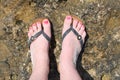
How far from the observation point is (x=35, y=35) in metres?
3.37

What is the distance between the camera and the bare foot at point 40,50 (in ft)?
10.2

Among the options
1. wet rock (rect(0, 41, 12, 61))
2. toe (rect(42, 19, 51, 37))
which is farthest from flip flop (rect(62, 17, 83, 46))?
wet rock (rect(0, 41, 12, 61))

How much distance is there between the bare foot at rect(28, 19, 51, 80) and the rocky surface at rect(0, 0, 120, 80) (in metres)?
0.06

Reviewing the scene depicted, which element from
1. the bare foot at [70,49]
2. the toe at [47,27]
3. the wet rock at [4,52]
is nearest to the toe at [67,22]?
the bare foot at [70,49]

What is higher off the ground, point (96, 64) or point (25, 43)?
point (25, 43)

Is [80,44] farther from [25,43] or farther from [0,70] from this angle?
[0,70]

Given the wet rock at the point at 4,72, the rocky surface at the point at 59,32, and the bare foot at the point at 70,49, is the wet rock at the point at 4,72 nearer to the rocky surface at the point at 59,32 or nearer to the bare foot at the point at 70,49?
the rocky surface at the point at 59,32

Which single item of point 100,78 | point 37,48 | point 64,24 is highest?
point 64,24

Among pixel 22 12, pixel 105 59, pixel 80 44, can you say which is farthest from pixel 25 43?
pixel 105 59

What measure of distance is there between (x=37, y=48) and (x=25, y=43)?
127mm

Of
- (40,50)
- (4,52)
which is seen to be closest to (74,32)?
(40,50)

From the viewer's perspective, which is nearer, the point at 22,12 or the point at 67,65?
the point at 67,65

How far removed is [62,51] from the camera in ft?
10.5

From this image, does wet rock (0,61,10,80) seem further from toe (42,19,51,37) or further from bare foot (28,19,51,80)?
toe (42,19,51,37)
